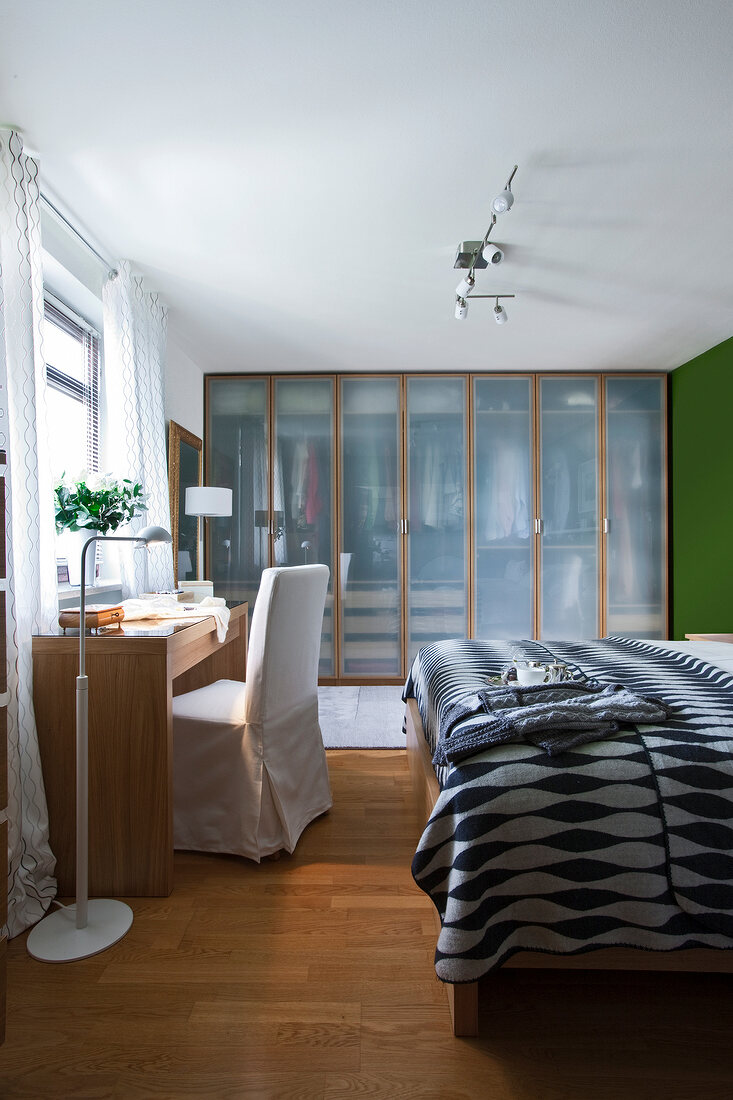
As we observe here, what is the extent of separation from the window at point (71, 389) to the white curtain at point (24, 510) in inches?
25.5

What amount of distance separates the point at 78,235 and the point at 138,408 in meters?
0.79

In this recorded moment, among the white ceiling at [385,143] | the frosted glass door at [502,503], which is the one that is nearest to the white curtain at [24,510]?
the white ceiling at [385,143]

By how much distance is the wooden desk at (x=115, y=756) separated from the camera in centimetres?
199

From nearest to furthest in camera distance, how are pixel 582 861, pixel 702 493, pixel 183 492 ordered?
pixel 582 861, pixel 183 492, pixel 702 493

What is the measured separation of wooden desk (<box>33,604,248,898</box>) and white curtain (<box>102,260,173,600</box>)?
980mm

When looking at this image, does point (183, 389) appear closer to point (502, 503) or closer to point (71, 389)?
point (71, 389)

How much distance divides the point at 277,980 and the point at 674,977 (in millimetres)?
Result: 1023

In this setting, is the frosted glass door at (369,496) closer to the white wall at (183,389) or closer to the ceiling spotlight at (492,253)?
the white wall at (183,389)

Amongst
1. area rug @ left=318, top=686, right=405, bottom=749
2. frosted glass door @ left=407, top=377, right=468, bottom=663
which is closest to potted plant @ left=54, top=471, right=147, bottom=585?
area rug @ left=318, top=686, right=405, bottom=749

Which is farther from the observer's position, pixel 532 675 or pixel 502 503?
pixel 502 503

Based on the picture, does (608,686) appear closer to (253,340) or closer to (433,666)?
(433,666)

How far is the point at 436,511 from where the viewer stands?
194 inches

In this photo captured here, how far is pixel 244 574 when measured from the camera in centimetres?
493

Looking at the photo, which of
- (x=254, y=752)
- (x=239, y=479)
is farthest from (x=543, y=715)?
(x=239, y=479)
